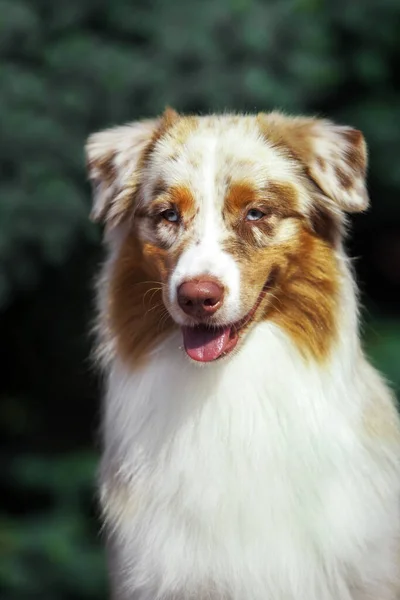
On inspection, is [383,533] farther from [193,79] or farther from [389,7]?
[389,7]

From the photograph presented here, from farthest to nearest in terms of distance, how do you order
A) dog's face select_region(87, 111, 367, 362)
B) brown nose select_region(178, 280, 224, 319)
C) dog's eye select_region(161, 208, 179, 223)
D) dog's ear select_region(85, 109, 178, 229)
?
1. dog's ear select_region(85, 109, 178, 229)
2. dog's eye select_region(161, 208, 179, 223)
3. dog's face select_region(87, 111, 367, 362)
4. brown nose select_region(178, 280, 224, 319)

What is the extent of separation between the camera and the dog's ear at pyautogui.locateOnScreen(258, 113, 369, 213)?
3.20 m

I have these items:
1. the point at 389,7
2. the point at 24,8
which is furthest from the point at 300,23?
the point at 24,8

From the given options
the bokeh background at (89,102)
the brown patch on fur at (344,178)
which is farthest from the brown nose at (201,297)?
the bokeh background at (89,102)

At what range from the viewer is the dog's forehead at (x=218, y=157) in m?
3.10

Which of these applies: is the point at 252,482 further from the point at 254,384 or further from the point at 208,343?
the point at 208,343

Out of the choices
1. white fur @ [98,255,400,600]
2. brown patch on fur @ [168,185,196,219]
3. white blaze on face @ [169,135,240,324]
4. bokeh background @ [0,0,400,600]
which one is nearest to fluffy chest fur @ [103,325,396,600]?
white fur @ [98,255,400,600]

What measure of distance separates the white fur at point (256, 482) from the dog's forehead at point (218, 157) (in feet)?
1.48

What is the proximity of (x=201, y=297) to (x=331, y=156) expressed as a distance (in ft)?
2.24

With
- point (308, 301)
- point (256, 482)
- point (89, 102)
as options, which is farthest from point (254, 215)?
point (89, 102)

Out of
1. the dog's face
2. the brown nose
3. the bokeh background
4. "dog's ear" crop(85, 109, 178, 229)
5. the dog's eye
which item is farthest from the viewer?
the bokeh background

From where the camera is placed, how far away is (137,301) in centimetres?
330

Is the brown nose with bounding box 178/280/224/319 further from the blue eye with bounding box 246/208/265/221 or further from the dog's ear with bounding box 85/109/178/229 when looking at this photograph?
the dog's ear with bounding box 85/109/178/229

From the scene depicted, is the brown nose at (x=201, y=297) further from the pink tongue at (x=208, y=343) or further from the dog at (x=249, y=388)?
the pink tongue at (x=208, y=343)
